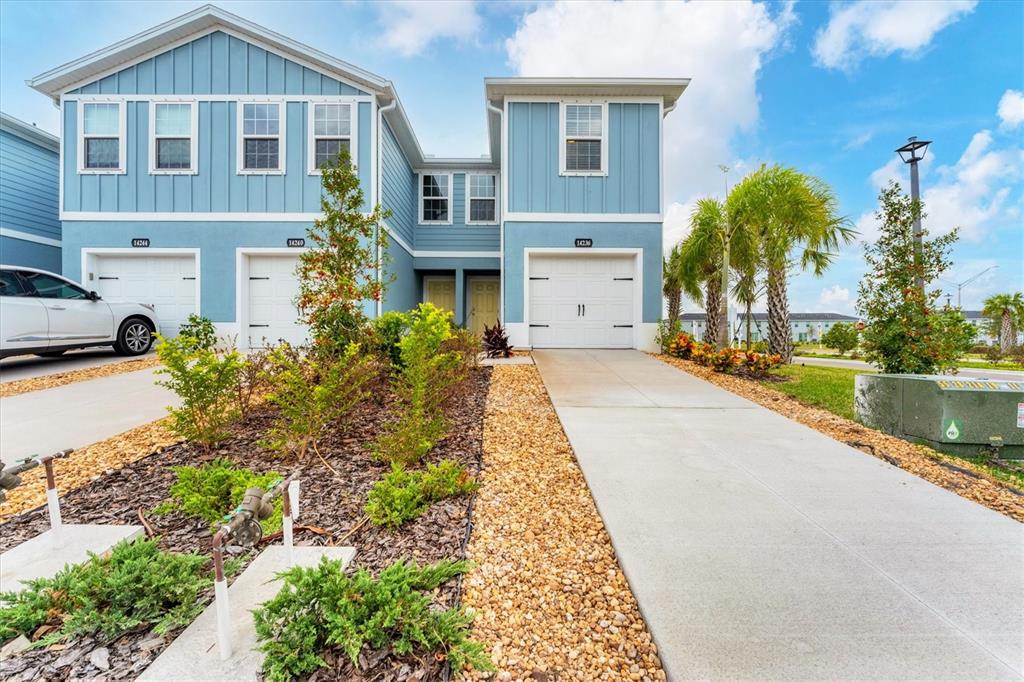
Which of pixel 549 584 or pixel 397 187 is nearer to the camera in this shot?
pixel 549 584

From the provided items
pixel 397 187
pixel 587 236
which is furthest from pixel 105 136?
pixel 587 236

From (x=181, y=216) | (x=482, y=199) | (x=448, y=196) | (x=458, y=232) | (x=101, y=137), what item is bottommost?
(x=181, y=216)

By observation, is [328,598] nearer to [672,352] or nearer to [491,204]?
[672,352]

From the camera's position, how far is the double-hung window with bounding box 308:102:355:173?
9.51 metres

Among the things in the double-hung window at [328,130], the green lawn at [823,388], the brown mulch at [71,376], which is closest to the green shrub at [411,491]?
the brown mulch at [71,376]

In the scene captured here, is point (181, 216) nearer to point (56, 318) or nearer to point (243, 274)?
point (243, 274)

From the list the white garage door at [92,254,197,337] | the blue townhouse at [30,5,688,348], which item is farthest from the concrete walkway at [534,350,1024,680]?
the white garage door at [92,254,197,337]

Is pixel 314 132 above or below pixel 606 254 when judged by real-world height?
above

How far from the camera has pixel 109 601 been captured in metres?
1.64

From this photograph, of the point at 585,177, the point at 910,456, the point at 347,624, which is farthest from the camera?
the point at 585,177

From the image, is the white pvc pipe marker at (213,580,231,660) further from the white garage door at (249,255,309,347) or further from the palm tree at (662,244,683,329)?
the palm tree at (662,244,683,329)

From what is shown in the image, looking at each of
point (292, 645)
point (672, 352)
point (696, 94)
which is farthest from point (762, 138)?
point (292, 645)

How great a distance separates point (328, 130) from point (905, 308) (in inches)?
407

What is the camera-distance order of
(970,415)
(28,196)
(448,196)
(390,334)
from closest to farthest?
1. (970,415)
2. (390,334)
3. (28,196)
4. (448,196)
